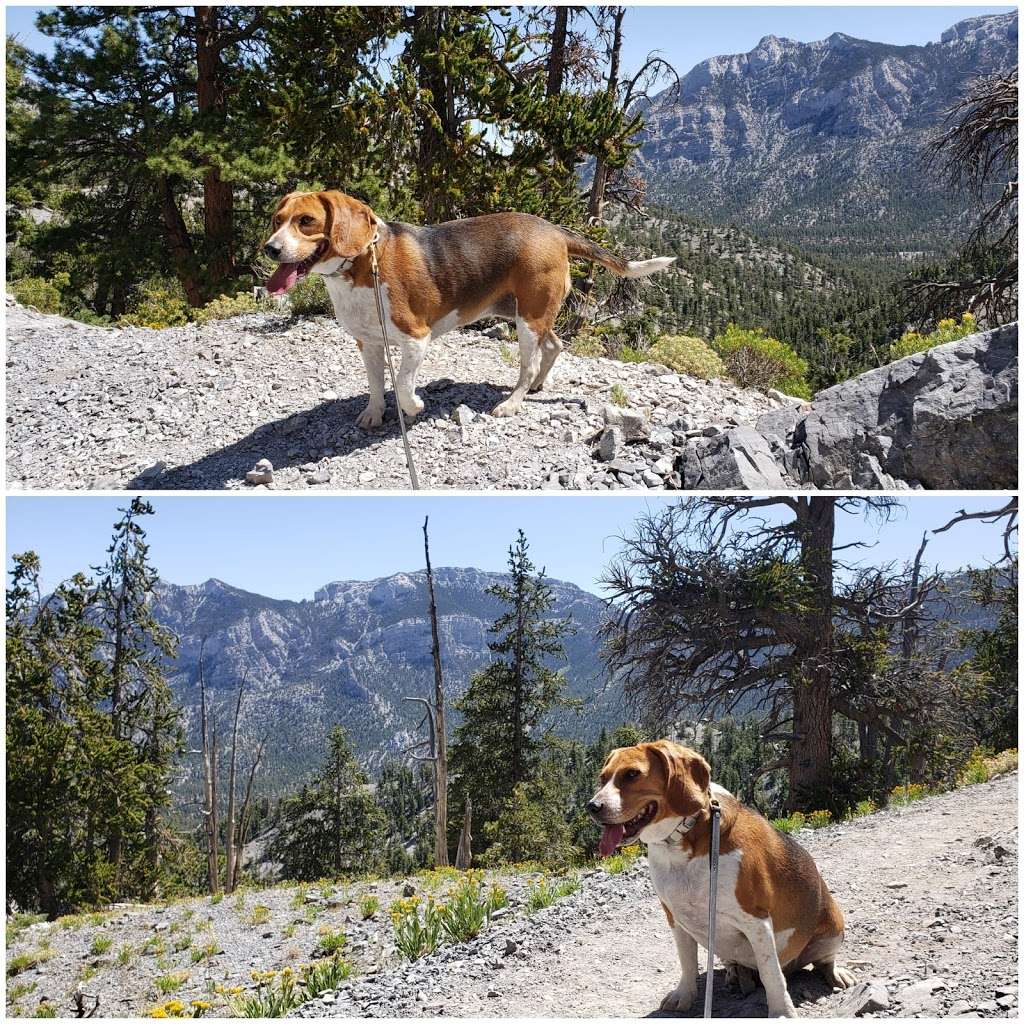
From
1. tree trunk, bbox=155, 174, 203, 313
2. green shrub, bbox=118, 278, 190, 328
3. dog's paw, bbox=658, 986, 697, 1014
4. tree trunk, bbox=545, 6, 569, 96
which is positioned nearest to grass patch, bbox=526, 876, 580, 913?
dog's paw, bbox=658, 986, 697, 1014

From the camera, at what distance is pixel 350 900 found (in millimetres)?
10984

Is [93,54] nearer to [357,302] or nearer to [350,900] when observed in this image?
[357,302]

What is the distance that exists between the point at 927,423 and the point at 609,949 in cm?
465

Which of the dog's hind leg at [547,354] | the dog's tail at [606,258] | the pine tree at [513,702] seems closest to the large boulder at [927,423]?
the dog's tail at [606,258]

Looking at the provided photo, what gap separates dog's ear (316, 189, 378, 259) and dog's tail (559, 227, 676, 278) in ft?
6.48

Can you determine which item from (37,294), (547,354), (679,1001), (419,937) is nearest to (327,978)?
(419,937)

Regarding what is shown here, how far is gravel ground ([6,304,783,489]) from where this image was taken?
7418 mm

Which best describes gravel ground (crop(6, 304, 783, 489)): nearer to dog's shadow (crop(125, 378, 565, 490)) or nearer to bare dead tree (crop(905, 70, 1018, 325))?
dog's shadow (crop(125, 378, 565, 490))

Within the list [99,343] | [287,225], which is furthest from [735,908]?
[99,343]

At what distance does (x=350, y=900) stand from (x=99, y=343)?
26.5 feet

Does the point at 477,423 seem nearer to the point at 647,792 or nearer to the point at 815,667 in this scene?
the point at 647,792

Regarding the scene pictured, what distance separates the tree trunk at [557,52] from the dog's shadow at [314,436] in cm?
915

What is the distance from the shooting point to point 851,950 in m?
4.91

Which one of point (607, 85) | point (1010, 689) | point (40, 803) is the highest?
point (607, 85)
